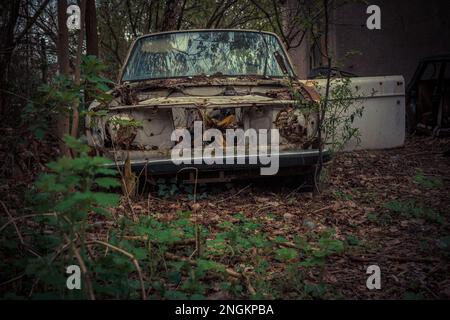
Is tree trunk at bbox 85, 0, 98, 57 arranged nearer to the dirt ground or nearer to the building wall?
the dirt ground

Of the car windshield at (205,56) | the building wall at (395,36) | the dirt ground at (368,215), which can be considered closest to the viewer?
the dirt ground at (368,215)

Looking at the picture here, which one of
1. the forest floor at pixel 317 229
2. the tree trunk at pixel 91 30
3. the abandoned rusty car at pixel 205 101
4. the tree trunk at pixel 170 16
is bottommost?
the forest floor at pixel 317 229

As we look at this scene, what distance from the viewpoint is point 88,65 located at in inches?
110

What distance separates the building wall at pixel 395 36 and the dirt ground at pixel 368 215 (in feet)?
17.7

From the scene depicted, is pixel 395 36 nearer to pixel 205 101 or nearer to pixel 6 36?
pixel 205 101

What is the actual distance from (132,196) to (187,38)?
6.73 feet

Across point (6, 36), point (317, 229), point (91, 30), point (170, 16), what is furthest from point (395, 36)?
point (6, 36)

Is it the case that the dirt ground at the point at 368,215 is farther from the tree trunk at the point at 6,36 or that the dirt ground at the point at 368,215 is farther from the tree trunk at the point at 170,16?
the tree trunk at the point at 170,16

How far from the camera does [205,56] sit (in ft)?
15.9

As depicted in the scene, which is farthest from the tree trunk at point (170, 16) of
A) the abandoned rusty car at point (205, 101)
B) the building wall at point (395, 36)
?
the building wall at point (395, 36)

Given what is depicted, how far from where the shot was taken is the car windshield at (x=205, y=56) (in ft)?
15.6

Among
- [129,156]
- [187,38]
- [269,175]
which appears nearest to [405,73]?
[187,38]

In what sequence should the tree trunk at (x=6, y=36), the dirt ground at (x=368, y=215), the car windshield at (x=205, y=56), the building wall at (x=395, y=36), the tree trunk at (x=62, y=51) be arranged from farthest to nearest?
the building wall at (x=395, y=36)
the car windshield at (x=205, y=56)
the tree trunk at (x=6, y=36)
the tree trunk at (x=62, y=51)
the dirt ground at (x=368, y=215)

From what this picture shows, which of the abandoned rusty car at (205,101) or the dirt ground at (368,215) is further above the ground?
the abandoned rusty car at (205,101)
